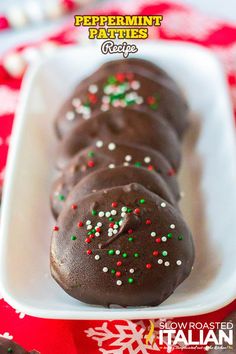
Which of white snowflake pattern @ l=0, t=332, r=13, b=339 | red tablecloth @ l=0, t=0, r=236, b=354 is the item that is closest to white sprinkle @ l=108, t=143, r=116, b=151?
red tablecloth @ l=0, t=0, r=236, b=354

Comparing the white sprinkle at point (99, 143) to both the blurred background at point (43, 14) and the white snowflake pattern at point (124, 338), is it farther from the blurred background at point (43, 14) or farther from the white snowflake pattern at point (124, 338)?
the blurred background at point (43, 14)

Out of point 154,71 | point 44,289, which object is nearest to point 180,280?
point 44,289

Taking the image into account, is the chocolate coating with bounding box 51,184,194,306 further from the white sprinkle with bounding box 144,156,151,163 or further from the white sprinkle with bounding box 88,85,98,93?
the white sprinkle with bounding box 88,85,98,93

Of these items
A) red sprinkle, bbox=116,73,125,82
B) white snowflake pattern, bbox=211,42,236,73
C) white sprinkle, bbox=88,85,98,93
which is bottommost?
white sprinkle, bbox=88,85,98,93

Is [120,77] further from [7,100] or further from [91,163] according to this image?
[7,100]

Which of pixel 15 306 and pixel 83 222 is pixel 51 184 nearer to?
pixel 83 222

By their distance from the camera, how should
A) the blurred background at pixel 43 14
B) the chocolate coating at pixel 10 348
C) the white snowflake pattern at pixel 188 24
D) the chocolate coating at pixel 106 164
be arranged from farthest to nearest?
1. the blurred background at pixel 43 14
2. the white snowflake pattern at pixel 188 24
3. the chocolate coating at pixel 106 164
4. the chocolate coating at pixel 10 348

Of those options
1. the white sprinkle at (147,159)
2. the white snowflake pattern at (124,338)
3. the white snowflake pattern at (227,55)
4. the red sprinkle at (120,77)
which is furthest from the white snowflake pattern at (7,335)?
the white snowflake pattern at (227,55)
